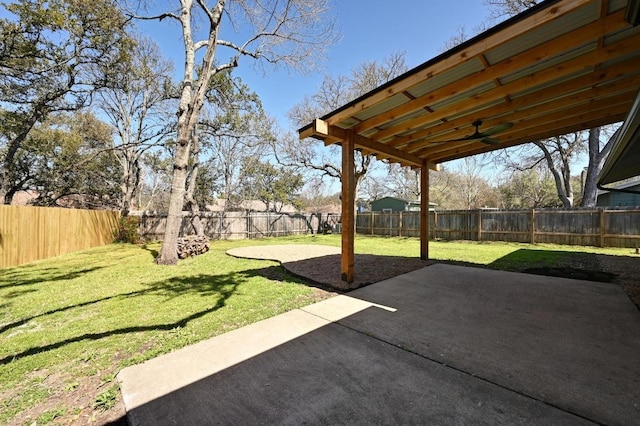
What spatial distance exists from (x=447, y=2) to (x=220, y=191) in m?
20.7

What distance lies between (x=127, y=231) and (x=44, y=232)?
4.00 meters

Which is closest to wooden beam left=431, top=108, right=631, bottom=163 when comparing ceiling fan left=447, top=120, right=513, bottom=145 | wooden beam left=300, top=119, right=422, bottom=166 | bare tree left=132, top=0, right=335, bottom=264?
ceiling fan left=447, top=120, right=513, bottom=145

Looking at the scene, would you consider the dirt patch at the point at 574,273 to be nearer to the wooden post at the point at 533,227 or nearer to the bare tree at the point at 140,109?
the wooden post at the point at 533,227

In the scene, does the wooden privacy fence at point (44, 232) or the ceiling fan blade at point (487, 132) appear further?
the wooden privacy fence at point (44, 232)

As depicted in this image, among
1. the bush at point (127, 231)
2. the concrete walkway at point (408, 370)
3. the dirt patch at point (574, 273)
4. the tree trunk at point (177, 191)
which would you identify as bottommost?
the concrete walkway at point (408, 370)

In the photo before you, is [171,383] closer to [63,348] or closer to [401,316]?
[63,348]

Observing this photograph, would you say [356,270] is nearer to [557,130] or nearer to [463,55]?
[463,55]

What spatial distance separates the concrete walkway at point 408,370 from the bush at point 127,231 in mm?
11291

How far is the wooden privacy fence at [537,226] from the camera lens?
8.67 meters

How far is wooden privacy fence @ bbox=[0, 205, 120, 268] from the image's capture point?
609 cm

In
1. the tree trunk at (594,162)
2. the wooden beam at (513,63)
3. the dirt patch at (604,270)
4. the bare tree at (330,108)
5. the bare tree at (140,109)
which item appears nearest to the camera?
the wooden beam at (513,63)

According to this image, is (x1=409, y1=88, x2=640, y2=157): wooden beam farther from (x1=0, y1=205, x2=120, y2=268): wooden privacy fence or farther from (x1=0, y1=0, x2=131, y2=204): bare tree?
(x1=0, y1=0, x2=131, y2=204): bare tree

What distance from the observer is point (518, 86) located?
3.14m

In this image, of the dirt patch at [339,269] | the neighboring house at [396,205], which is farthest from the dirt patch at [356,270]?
the neighboring house at [396,205]
